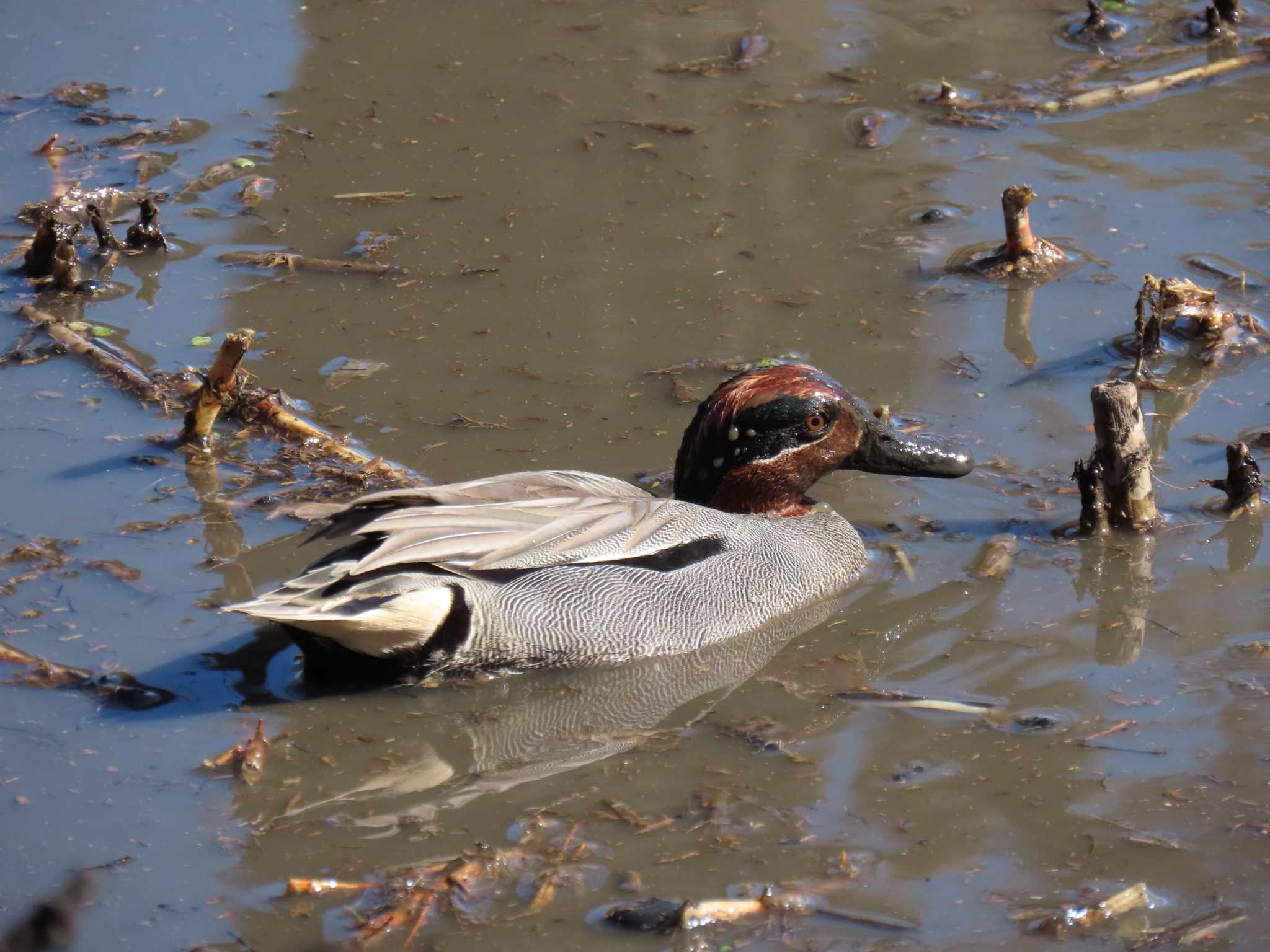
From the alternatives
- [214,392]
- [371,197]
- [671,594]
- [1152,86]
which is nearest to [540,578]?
[671,594]

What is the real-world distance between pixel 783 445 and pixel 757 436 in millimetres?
109

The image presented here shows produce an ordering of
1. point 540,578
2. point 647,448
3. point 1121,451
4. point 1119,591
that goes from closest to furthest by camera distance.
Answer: point 540,578 → point 1119,591 → point 1121,451 → point 647,448

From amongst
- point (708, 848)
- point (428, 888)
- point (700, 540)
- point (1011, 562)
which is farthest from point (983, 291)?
point (428, 888)

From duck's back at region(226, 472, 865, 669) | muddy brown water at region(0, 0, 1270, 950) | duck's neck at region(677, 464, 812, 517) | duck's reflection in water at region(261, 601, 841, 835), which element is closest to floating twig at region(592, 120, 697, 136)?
muddy brown water at region(0, 0, 1270, 950)

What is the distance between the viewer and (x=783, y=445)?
605cm

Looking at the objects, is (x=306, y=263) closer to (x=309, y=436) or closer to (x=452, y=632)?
(x=309, y=436)

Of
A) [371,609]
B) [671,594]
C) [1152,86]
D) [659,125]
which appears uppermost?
[1152,86]

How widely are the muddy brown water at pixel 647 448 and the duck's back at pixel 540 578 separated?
14cm

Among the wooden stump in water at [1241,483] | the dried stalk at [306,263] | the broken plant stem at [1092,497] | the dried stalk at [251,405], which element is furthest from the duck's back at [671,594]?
the dried stalk at [306,263]

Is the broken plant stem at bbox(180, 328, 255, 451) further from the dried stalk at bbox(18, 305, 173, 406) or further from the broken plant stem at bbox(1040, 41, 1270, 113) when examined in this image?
the broken plant stem at bbox(1040, 41, 1270, 113)

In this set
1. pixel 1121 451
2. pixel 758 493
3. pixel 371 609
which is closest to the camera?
pixel 371 609

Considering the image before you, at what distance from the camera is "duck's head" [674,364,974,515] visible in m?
6.00

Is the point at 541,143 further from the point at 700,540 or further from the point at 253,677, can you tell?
the point at 253,677

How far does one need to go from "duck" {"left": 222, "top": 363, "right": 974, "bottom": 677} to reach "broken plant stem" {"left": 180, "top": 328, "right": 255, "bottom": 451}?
2.91ft
